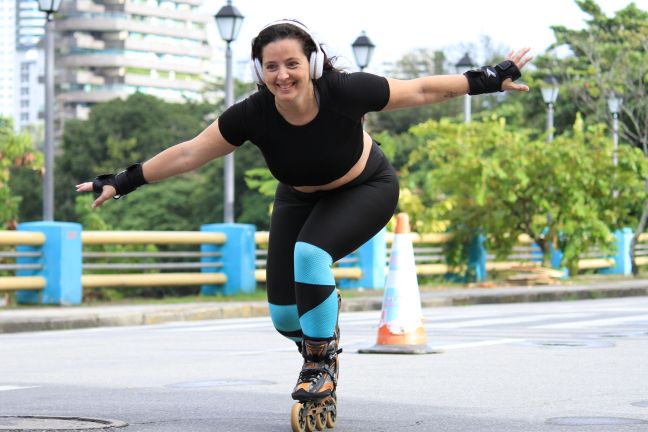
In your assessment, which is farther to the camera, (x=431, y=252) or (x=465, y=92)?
(x=431, y=252)

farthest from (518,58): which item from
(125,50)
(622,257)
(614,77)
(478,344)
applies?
(125,50)

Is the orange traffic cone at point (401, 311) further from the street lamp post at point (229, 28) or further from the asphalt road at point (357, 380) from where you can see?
the street lamp post at point (229, 28)

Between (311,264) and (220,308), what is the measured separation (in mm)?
11830

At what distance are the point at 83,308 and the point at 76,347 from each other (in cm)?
575

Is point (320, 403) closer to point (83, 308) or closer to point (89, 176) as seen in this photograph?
point (83, 308)

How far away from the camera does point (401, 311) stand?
1030cm

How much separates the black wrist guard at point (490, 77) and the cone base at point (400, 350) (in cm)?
435

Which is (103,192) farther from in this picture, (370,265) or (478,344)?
(370,265)

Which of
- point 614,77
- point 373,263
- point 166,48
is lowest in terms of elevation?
point 373,263

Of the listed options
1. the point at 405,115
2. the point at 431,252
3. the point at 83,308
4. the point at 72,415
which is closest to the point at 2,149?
the point at 431,252

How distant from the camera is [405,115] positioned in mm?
76812

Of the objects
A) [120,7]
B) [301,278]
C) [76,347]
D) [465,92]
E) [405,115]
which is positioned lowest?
[76,347]

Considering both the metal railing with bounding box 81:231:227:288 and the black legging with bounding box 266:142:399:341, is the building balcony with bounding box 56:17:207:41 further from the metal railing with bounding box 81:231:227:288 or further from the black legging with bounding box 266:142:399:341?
the black legging with bounding box 266:142:399:341

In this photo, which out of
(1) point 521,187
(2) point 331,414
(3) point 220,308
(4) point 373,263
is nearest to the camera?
(2) point 331,414
